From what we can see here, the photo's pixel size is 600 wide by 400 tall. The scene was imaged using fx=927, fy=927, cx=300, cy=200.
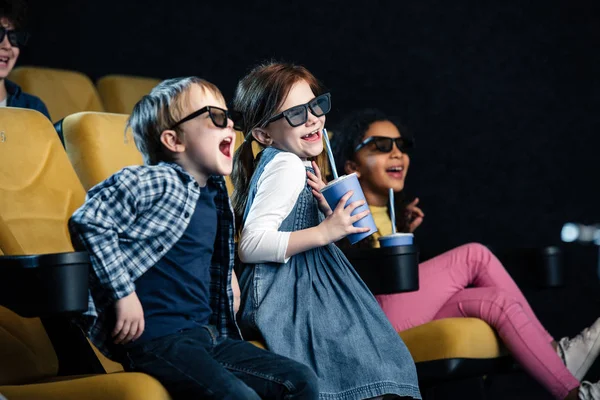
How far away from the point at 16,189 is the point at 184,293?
1.39 ft

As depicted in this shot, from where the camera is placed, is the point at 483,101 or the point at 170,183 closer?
the point at 170,183

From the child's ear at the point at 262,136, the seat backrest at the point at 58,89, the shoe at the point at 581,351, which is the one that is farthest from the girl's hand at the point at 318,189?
the seat backrest at the point at 58,89

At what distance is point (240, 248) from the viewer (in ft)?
5.51

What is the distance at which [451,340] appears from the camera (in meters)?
1.99

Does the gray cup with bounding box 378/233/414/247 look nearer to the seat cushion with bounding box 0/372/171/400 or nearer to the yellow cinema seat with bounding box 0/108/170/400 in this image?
the yellow cinema seat with bounding box 0/108/170/400

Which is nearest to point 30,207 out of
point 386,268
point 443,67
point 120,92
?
point 386,268

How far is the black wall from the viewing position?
3.01m

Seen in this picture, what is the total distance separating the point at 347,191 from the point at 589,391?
0.75 metres

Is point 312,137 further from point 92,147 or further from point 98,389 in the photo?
point 98,389

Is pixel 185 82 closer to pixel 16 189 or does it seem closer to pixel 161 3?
pixel 16 189

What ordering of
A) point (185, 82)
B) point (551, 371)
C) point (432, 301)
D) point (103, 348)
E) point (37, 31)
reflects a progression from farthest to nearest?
point (37, 31)
point (432, 301)
point (551, 371)
point (185, 82)
point (103, 348)

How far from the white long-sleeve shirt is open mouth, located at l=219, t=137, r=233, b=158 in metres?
0.15

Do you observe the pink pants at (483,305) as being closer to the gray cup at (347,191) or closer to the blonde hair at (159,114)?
the gray cup at (347,191)

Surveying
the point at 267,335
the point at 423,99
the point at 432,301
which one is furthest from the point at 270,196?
the point at 423,99
